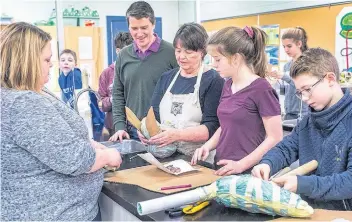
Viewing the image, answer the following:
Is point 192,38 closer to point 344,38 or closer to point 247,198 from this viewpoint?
point 247,198

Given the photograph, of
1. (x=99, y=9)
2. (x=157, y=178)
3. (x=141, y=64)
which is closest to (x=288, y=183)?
(x=157, y=178)

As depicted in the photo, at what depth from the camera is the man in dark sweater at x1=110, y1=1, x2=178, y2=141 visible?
187 cm

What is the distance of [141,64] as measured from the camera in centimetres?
194

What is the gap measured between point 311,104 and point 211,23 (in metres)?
3.87

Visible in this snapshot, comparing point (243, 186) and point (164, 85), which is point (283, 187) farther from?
point (164, 85)

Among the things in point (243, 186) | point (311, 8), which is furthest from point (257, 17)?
point (243, 186)

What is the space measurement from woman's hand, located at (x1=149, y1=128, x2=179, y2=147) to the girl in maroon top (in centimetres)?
11

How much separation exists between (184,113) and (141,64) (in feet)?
1.51

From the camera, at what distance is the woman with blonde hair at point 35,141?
3.09 ft

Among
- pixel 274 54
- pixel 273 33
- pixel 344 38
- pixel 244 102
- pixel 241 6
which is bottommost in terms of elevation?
pixel 244 102

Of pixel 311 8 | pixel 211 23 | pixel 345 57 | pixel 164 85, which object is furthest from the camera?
pixel 211 23

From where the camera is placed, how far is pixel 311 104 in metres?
1.12

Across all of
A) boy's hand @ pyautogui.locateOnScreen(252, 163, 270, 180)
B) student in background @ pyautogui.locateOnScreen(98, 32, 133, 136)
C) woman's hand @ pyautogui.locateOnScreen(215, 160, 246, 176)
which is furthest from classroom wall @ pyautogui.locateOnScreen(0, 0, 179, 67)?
boy's hand @ pyautogui.locateOnScreen(252, 163, 270, 180)

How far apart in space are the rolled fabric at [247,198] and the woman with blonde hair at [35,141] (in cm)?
23
